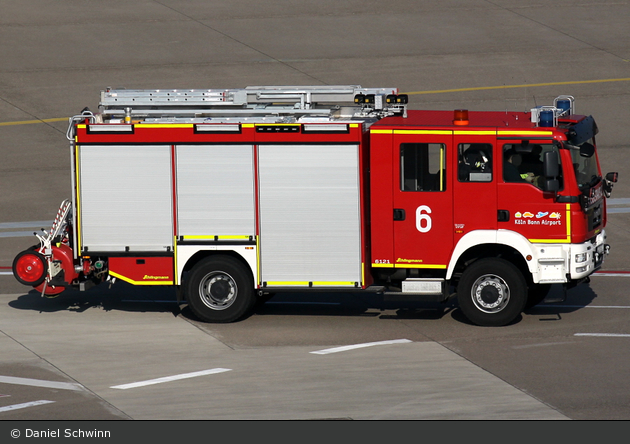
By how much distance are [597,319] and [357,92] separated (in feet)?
15.9

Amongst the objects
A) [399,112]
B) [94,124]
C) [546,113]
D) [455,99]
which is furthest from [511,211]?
[455,99]

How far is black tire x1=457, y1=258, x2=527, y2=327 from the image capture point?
13688 mm

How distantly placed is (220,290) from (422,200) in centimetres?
322

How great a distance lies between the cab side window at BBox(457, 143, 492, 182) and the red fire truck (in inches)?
0.8

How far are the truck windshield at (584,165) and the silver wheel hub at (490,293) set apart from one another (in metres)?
1.74

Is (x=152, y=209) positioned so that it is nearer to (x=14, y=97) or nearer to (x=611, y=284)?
(x=611, y=284)

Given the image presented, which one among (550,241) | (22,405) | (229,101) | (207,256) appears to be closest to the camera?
(22,405)

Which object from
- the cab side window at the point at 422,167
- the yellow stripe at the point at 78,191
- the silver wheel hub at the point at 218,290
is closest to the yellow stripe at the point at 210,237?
the silver wheel hub at the point at 218,290

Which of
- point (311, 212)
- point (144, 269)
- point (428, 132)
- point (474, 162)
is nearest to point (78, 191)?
point (144, 269)

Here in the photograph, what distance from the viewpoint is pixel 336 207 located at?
13820 mm

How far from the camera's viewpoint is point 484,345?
12.9 meters

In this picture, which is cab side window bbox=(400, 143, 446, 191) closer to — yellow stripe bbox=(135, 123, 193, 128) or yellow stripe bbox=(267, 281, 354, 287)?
yellow stripe bbox=(267, 281, 354, 287)

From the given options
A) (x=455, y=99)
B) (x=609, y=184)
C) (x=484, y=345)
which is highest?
(x=455, y=99)

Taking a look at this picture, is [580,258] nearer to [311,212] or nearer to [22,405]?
[311,212]
